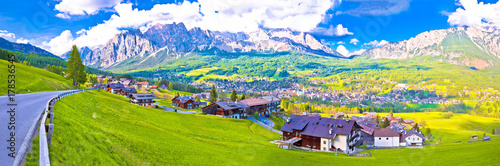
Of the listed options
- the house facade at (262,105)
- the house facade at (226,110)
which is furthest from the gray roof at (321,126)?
the house facade at (262,105)

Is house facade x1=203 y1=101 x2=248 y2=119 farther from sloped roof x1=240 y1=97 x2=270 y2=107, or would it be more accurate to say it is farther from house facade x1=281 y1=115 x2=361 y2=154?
house facade x1=281 y1=115 x2=361 y2=154

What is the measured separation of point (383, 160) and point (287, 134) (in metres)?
23.4

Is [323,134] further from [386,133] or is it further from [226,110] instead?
[226,110]

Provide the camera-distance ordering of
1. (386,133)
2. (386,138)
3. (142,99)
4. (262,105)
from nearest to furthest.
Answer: (386,138) → (386,133) → (142,99) → (262,105)

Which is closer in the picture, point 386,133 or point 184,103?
point 386,133

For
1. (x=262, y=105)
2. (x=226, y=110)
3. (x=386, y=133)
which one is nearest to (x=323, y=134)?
(x=386, y=133)

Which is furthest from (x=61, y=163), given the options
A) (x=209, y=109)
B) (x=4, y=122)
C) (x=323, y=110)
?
(x=323, y=110)

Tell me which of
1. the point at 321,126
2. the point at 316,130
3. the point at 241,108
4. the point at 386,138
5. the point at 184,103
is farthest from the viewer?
the point at 184,103

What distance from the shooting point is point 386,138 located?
82.1 meters

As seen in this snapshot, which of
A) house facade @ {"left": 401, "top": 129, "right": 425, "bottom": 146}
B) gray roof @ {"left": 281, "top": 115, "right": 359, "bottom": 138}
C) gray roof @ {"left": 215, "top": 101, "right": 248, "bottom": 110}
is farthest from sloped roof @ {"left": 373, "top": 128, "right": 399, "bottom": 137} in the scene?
gray roof @ {"left": 215, "top": 101, "right": 248, "bottom": 110}

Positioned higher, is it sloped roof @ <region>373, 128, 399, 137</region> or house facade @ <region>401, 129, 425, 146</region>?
sloped roof @ <region>373, 128, 399, 137</region>

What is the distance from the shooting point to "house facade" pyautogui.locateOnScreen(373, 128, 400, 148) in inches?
3219

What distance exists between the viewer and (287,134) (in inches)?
2544

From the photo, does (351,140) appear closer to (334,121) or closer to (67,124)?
(334,121)
